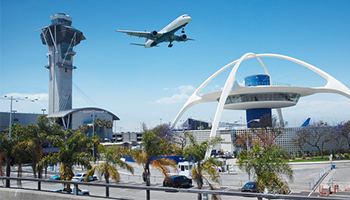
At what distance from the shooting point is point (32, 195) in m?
7.50

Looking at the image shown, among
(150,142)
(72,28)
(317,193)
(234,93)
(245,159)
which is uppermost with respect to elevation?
(72,28)

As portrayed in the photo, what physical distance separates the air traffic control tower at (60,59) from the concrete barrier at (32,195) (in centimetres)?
10400

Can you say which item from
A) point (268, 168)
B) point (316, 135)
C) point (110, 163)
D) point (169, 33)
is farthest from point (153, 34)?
point (316, 135)

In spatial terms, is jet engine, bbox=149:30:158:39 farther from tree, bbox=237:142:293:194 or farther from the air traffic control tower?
the air traffic control tower

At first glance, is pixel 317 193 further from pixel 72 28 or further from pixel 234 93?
pixel 72 28

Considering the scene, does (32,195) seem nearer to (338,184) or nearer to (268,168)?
(268,168)

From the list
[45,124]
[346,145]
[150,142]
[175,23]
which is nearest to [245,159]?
[150,142]

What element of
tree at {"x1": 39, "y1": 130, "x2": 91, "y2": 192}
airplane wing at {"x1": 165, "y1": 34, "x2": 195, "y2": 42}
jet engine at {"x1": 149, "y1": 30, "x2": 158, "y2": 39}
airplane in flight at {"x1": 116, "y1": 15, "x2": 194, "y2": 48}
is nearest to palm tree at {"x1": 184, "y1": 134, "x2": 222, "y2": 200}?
tree at {"x1": 39, "y1": 130, "x2": 91, "y2": 192}

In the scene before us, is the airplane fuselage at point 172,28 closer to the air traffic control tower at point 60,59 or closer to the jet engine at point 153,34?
the jet engine at point 153,34

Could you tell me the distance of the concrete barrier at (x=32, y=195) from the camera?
6.83 m

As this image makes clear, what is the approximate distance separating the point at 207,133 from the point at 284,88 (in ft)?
71.7

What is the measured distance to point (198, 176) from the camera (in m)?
16.5

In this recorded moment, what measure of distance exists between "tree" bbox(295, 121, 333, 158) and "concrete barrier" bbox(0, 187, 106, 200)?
6034cm

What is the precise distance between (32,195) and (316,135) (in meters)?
63.1
